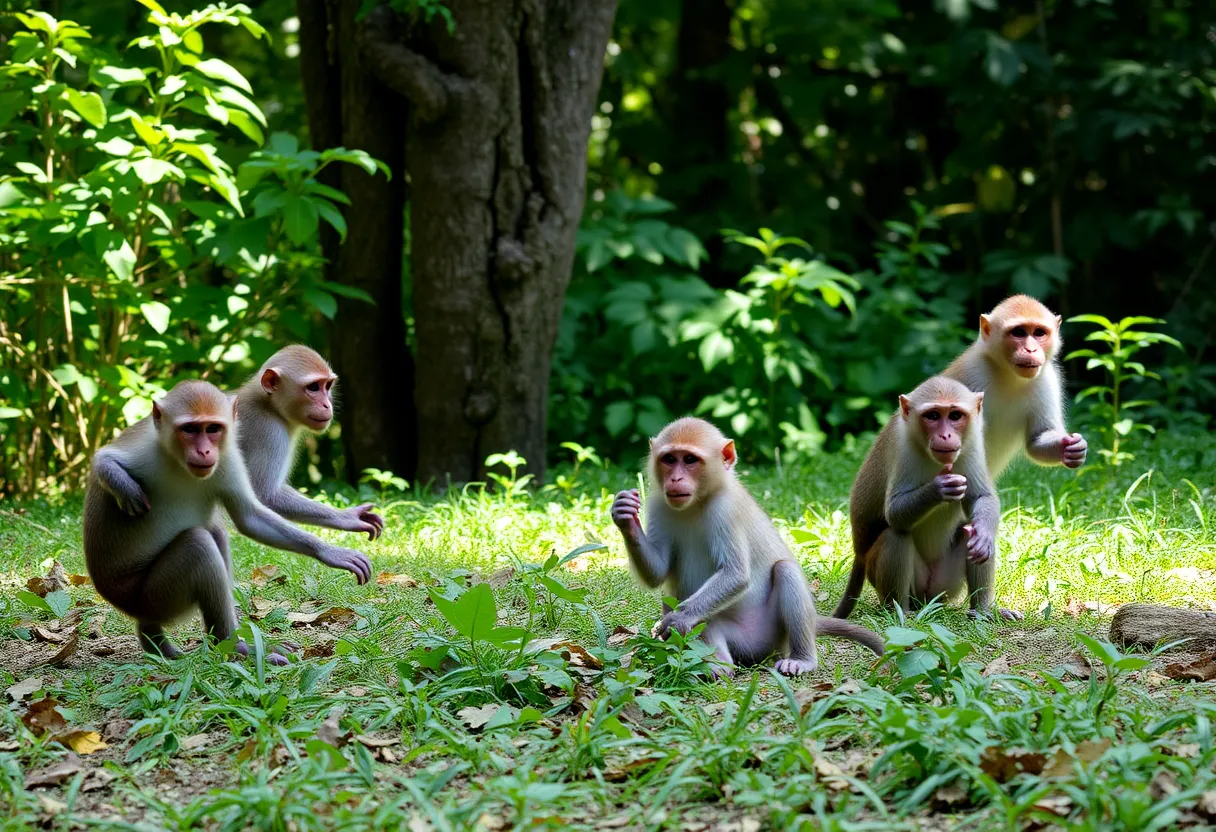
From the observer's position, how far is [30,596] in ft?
15.9

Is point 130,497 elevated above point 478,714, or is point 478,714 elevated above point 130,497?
point 130,497

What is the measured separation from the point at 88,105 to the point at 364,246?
2.25 meters

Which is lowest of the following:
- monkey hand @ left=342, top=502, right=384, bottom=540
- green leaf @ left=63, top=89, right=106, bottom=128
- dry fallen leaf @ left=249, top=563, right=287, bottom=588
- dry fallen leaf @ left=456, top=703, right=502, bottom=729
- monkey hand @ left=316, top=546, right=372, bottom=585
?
dry fallen leaf @ left=456, top=703, right=502, bottom=729

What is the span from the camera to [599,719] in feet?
12.2

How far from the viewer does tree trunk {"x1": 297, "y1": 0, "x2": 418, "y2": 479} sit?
8.49 metres

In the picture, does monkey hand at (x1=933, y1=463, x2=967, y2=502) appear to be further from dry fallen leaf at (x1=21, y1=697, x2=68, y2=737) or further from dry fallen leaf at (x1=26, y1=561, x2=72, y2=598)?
dry fallen leaf at (x1=26, y1=561, x2=72, y2=598)

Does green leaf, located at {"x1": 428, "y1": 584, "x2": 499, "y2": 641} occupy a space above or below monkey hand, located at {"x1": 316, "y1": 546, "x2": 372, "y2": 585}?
below

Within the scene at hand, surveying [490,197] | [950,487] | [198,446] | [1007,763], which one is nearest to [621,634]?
[950,487]

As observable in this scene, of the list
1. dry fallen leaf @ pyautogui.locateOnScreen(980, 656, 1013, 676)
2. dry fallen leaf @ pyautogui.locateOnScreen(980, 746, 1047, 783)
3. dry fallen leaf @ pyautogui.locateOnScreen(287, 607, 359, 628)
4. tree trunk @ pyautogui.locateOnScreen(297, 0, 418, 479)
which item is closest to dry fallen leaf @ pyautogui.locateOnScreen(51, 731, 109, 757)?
dry fallen leaf @ pyautogui.locateOnScreen(287, 607, 359, 628)

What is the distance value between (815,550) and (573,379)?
155 inches

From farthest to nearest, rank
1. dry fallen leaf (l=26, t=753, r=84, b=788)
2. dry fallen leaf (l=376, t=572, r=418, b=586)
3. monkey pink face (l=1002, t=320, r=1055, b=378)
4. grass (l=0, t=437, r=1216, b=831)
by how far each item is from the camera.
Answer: dry fallen leaf (l=376, t=572, r=418, b=586)
monkey pink face (l=1002, t=320, r=1055, b=378)
dry fallen leaf (l=26, t=753, r=84, b=788)
grass (l=0, t=437, r=1216, b=831)

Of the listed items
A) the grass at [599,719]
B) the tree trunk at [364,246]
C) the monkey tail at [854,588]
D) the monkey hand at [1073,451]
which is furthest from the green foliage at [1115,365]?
the tree trunk at [364,246]

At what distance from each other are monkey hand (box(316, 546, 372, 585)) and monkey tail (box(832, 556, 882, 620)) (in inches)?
78.6

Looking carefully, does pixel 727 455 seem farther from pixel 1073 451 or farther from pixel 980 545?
pixel 1073 451
